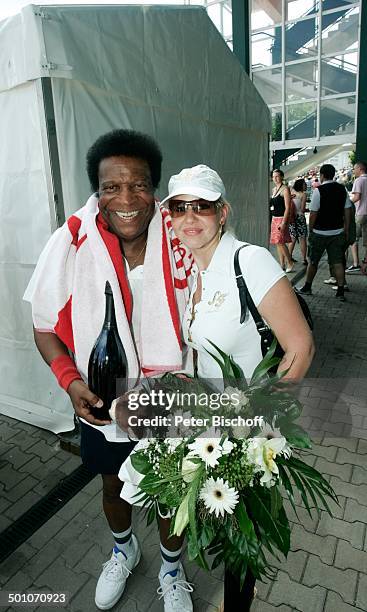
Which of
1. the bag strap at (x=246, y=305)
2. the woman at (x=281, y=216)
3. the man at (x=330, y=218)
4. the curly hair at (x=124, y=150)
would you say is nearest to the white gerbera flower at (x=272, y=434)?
the bag strap at (x=246, y=305)

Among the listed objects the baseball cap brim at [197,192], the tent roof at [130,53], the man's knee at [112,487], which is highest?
the tent roof at [130,53]

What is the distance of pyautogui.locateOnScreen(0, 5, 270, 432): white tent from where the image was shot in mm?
2512

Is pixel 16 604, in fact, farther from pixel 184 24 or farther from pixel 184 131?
pixel 184 24

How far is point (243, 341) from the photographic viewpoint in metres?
1.46

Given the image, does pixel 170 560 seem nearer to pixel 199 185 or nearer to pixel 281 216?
pixel 199 185

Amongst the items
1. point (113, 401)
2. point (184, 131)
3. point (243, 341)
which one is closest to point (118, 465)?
point (113, 401)

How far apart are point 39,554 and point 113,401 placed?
4.46 feet

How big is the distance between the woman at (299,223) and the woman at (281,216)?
0.29m

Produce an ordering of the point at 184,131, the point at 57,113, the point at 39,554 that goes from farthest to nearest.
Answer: the point at 184,131 → the point at 57,113 → the point at 39,554

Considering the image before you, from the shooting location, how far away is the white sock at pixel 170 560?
1.88 metres

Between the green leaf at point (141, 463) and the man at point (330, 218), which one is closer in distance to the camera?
the green leaf at point (141, 463)

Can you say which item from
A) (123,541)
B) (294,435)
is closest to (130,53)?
(294,435)

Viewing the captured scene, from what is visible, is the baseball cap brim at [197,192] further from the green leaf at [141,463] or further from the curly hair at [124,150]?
the green leaf at [141,463]

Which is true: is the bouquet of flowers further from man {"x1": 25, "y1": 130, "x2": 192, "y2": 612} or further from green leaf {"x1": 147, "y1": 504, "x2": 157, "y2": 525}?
man {"x1": 25, "y1": 130, "x2": 192, "y2": 612}
